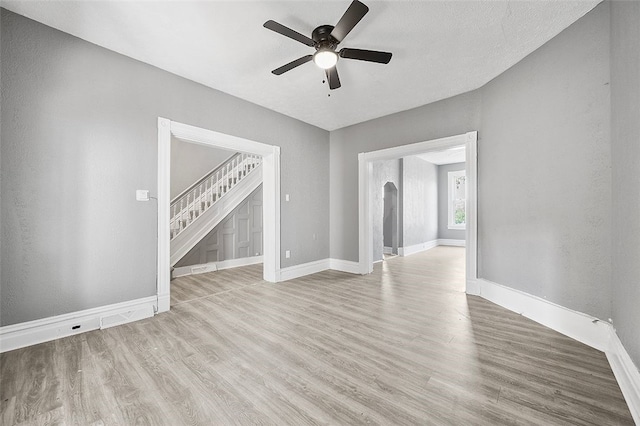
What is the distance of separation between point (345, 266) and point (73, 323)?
415 cm

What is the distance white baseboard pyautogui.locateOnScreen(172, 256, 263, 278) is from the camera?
17.2 ft

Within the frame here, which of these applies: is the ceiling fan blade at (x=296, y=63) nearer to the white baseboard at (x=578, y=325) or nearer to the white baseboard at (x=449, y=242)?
the white baseboard at (x=578, y=325)

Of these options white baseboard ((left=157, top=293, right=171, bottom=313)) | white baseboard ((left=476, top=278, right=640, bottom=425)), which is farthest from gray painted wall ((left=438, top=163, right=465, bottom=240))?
white baseboard ((left=157, top=293, right=171, bottom=313))

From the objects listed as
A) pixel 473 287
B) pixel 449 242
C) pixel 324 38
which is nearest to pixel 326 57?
pixel 324 38

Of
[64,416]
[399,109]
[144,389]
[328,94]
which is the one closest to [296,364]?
[144,389]

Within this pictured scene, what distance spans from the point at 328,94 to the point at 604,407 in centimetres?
410

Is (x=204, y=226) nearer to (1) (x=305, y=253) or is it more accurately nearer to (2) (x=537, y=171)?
(1) (x=305, y=253)

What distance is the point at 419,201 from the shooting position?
28.0ft

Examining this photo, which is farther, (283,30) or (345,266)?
(345,266)

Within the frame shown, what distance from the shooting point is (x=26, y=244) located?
2.40 meters

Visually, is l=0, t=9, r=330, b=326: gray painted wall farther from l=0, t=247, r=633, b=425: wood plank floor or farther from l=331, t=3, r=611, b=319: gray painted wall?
l=331, t=3, r=611, b=319: gray painted wall

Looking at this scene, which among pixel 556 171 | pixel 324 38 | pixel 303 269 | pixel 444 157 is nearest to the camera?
pixel 324 38

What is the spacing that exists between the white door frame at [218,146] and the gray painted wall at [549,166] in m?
2.96

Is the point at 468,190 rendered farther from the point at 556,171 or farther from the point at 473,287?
the point at 473,287
